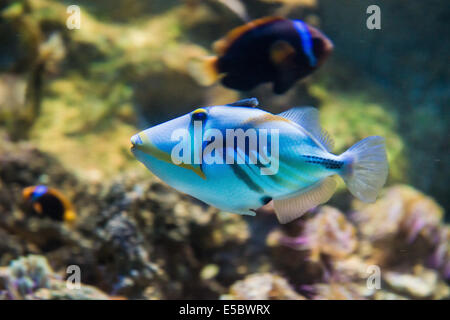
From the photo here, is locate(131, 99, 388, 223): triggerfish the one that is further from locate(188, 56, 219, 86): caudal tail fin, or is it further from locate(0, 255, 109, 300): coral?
locate(0, 255, 109, 300): coral

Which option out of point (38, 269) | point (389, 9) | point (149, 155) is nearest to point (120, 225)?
point (38, 269)

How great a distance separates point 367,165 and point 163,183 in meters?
1.69

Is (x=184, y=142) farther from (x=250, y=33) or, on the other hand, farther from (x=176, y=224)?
(x=176, y=224)

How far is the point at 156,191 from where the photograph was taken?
2.38m

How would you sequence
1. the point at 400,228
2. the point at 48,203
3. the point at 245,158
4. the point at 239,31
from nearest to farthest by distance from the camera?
the point at 245,158
the point at 239,31
the point at 48,203
the point at 400,228

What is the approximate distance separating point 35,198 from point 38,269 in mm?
756

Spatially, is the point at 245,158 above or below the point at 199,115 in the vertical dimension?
below

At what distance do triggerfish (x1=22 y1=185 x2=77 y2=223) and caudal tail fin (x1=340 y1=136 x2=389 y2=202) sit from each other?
2.39 m

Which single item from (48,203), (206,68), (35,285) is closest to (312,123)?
(206,68)

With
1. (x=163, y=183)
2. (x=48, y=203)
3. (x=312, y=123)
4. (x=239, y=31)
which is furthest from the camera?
(x=48, y=203)

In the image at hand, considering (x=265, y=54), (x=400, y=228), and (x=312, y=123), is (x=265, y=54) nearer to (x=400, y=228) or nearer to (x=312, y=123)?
(x=312, y=123)

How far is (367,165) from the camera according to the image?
3.46 ft

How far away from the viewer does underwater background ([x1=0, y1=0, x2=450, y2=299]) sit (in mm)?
2180

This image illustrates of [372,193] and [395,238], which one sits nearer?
[372,193]
